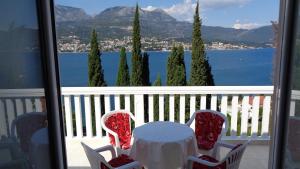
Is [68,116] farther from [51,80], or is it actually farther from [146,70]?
[146,70]

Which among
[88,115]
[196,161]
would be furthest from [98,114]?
[196,161]

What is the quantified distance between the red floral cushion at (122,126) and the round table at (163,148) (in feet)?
1.69

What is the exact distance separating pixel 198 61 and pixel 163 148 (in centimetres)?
475

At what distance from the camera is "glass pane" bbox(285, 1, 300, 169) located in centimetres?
152

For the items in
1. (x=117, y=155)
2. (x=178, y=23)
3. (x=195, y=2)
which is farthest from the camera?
(x=178, y=23)

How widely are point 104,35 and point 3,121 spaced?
6.74 m

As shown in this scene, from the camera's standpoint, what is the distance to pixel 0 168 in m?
1.14

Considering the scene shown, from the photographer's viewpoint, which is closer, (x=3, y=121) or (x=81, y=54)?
(x=3, y=121)

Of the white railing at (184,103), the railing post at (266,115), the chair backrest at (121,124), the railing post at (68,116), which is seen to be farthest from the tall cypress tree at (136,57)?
the chair backrest at (121,124)

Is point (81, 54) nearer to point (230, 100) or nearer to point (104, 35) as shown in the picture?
point (104, 35)

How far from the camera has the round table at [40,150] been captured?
1.55 meters

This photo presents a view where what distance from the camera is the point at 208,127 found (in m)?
3.29

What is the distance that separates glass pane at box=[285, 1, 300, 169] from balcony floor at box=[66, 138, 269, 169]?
2092 mm

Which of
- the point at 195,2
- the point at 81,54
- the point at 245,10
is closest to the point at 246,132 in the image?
the point at 195,2
